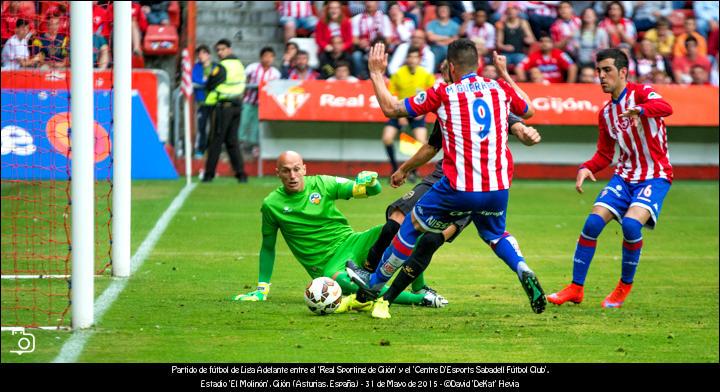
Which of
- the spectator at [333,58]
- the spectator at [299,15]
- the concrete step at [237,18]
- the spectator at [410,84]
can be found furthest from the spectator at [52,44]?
the concrete step at [237,18]

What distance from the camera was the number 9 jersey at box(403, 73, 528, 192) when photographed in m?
8.38

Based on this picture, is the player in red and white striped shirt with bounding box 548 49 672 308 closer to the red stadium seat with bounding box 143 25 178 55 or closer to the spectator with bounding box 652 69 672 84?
the spectator with bounding box 652 69 672 84

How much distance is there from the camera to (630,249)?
9.91 meters

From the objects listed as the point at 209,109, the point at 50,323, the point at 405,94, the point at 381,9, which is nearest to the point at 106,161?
the point at 209,109

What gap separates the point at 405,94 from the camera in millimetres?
19359

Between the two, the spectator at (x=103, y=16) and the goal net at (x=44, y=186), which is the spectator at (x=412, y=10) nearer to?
the goal net at (x=44, y=186)

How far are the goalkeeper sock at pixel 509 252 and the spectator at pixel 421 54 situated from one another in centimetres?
1250

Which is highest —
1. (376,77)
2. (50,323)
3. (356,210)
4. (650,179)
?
(376,77)

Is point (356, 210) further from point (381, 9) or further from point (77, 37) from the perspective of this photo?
point (77, 37)

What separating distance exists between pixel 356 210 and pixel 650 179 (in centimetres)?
749

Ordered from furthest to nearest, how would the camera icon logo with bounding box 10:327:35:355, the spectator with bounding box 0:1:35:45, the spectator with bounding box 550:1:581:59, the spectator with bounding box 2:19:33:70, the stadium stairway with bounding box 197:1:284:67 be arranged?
the stadium stairway with bounding box 197:1:284:67
the spectator with bounding box 550:1:581:59
the spectator with bounding box 2:19:33:70
the spectator with bounding box 0:1:35:45
the camera icon logo with bounding box 10:327:35:355

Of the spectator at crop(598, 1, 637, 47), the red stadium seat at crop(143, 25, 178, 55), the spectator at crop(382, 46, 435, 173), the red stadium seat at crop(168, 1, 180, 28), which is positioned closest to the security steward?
the spectator at crop(382, 46, 435, 173)

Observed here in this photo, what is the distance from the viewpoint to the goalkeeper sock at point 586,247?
9797 millimetres

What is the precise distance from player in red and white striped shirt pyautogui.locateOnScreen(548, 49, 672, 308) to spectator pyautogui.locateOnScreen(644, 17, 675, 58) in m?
13.9
